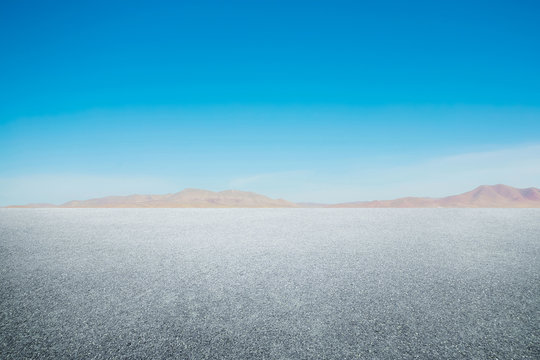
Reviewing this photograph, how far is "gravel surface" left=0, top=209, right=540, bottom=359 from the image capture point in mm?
2328

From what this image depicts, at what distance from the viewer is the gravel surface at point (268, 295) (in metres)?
2.33

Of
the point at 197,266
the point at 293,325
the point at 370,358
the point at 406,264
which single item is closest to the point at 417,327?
the point at 370,358

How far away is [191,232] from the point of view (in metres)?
6.96

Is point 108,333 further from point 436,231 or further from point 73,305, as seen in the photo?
point 436,231

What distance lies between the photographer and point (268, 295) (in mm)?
3271

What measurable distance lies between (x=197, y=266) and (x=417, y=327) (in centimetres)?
305

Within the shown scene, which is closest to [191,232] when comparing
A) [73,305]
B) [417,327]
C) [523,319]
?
[73,305]

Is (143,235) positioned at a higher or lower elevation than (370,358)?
higher

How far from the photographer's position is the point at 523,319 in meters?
2.80

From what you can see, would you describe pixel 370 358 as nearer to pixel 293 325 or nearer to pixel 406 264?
pixel 293 325

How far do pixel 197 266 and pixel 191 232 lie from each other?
8.92ft

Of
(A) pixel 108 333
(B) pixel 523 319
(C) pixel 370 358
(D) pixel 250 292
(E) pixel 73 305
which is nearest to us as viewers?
(C) pixel 370 358

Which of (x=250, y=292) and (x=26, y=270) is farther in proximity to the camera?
(x=26, y=270)

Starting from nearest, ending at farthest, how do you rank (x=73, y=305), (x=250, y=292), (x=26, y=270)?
(x=73, y=305), (x=250, y=292), (x=26, y=270)
